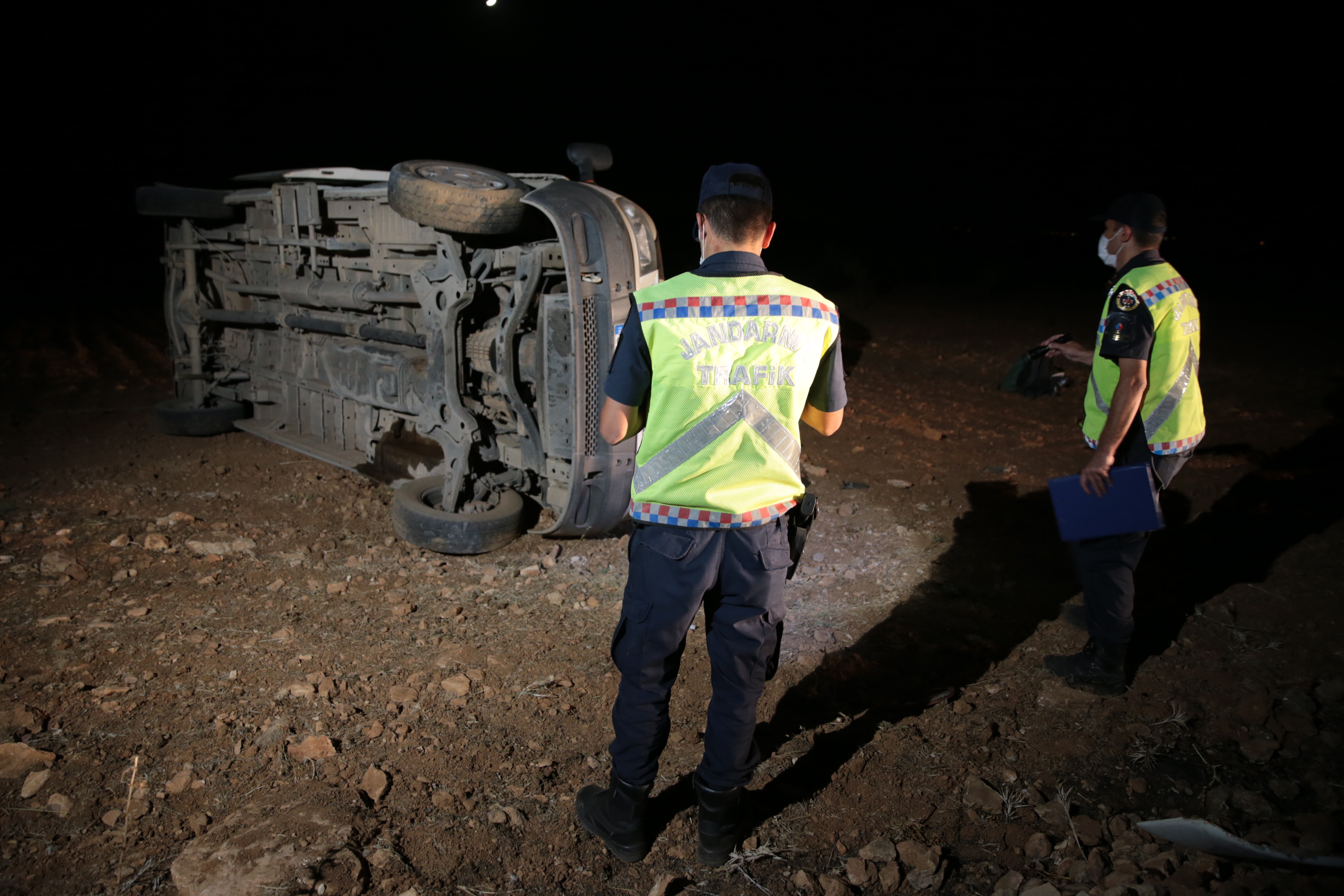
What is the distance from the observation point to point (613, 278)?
4172 millimetres

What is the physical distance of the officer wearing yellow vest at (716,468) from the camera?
224 cm

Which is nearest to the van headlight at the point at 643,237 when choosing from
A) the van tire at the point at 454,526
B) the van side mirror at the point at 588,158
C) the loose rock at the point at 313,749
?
the van side mirror at the point at 588,158

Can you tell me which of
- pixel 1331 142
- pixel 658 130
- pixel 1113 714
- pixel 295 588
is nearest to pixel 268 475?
pixel 295 588

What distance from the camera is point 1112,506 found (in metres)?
3.20

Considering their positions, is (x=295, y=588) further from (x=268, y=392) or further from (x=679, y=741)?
(x=268, y=392)

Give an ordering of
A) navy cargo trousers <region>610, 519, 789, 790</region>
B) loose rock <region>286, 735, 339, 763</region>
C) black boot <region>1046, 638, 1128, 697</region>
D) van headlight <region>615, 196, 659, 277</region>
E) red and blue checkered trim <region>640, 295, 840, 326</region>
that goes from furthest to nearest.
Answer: van headlight <region>615, 196, 659, 277</region> < black boot <region>1046, 638, 1128, 697</region> < loose rock <region>286, 735, 339, 763</region> < navy cargo trousers <region>610, 519, 789, 790</region> < red and blue checkered trim <region>640, 295, 840, 326</region>

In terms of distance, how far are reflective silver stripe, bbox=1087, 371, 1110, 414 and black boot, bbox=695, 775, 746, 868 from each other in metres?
2.04

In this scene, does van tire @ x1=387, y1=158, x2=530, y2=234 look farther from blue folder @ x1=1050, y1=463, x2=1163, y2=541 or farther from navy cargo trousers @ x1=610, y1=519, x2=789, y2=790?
blue folder @ x1=1050, y1=463, x2=1163, y2=541

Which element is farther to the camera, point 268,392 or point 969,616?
point 268,392

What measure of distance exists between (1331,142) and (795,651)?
18.5 meters

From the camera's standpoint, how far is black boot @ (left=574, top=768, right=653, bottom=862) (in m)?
2.49

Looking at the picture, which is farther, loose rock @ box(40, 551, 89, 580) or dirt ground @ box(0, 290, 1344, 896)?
loose rock @ box(40, 551, 89, 580)

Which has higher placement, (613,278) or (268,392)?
(613,278)

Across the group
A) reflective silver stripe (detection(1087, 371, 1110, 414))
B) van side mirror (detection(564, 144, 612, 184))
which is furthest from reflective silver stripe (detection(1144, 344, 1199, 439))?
van side mirror (detection(564, 144, 612, 184))
